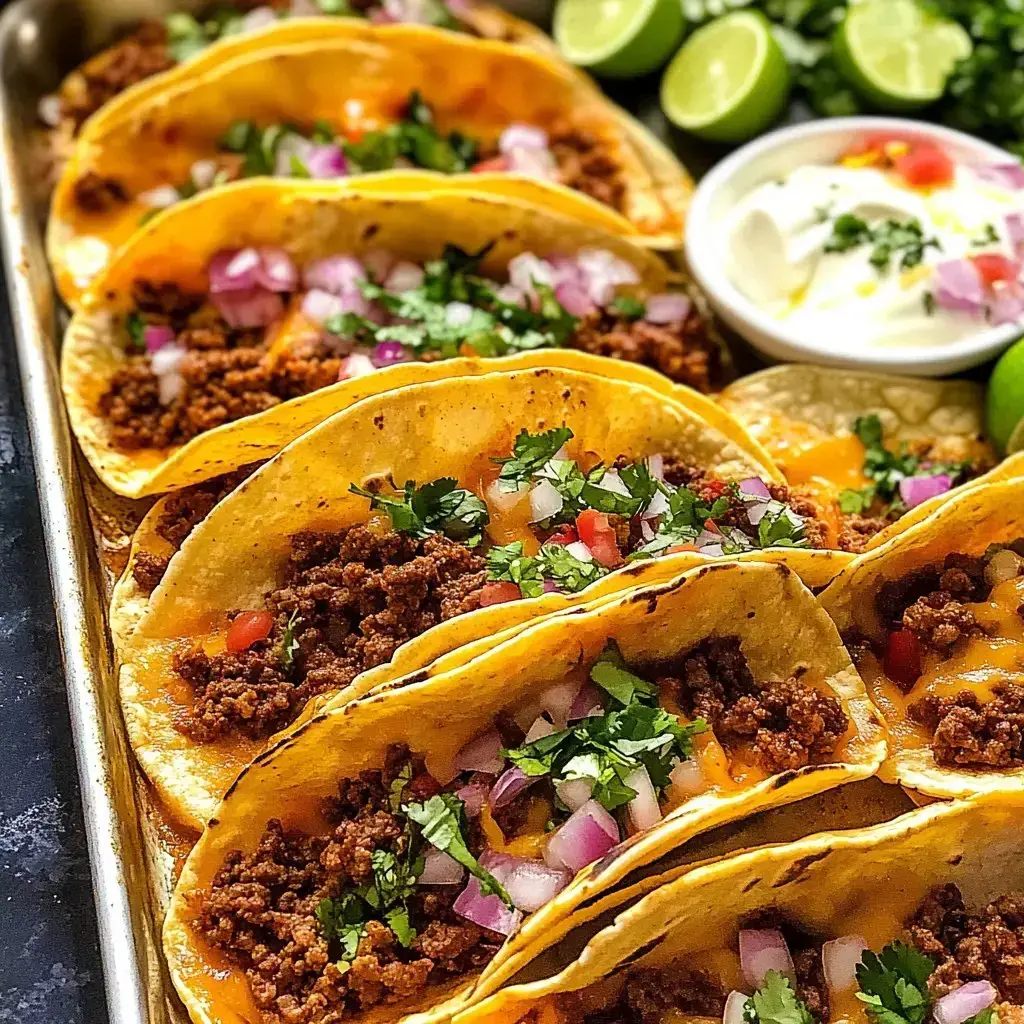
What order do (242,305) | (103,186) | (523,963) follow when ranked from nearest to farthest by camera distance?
(523,963)
(242,305)
(103,186)

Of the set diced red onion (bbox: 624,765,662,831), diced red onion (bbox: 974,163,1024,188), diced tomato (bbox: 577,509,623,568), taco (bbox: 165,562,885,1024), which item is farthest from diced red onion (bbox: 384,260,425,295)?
diced red onion (bbox: 974,163,1024,188)

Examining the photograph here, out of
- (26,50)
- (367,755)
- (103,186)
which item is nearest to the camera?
(367,755)

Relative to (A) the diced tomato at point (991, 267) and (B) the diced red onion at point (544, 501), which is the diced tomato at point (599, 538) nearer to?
(B) the diced red onion at point (544, 501)

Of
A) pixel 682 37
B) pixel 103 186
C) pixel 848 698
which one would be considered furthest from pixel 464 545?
pixel 682 37

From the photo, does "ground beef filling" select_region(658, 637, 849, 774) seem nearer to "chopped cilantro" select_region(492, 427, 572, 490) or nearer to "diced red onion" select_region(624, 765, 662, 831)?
"diced red onion" select_region(624, 765, 662, 831)

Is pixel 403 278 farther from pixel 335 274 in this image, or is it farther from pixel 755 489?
pixel 755 489

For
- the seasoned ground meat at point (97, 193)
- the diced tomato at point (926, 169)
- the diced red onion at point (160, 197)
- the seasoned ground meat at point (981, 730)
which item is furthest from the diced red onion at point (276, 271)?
the seasoned ground meat at point (981, 730)

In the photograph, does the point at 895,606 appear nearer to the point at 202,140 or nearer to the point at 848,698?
the point at 848,698
